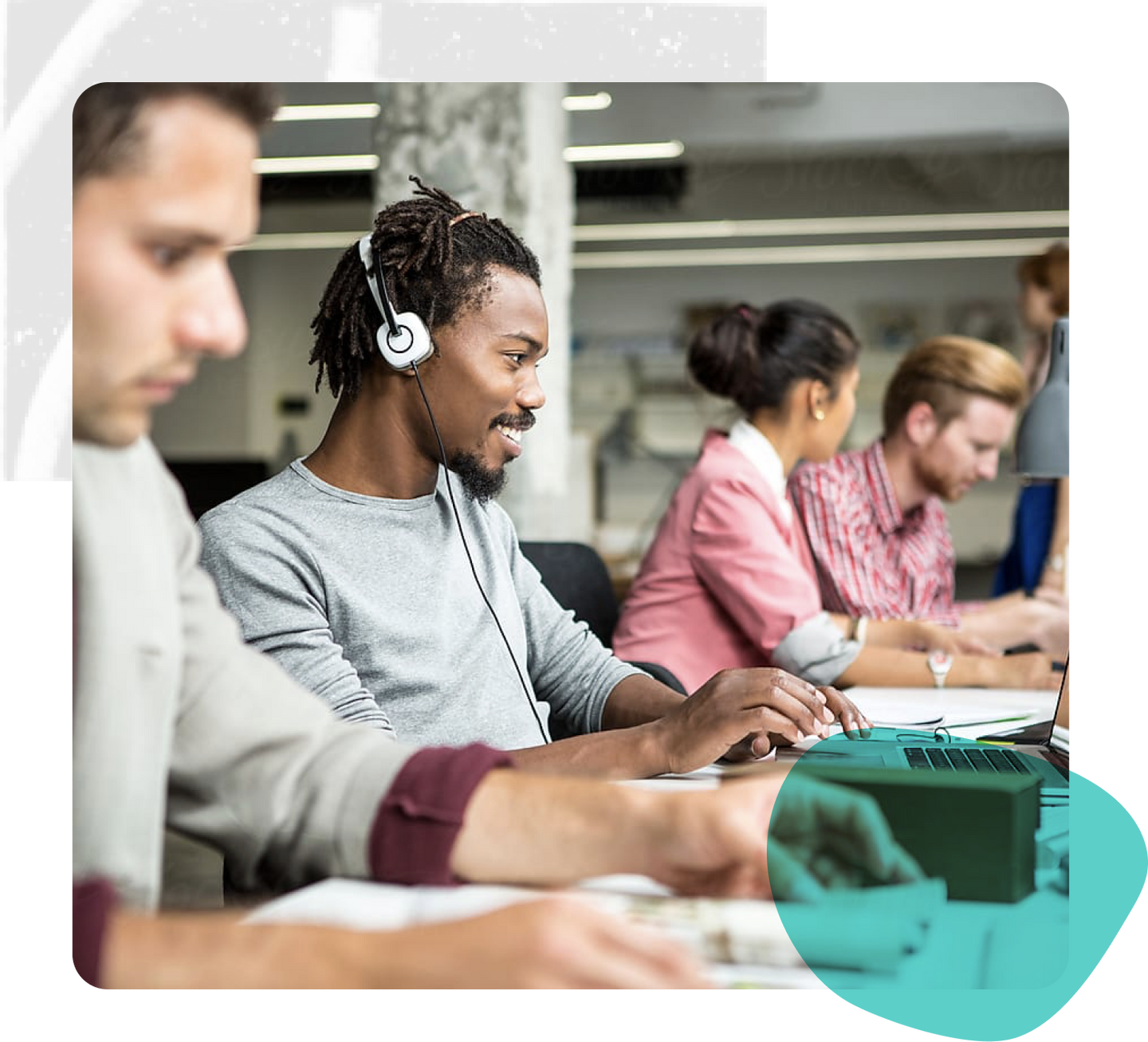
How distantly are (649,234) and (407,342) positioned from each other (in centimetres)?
571

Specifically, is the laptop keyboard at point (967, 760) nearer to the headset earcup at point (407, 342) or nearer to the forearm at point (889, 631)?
the headset earcup at point (407, 342)

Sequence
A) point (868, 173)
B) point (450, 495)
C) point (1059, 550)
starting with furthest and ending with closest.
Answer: point (868, 173) → point (1059, 550) → point (450, 495)

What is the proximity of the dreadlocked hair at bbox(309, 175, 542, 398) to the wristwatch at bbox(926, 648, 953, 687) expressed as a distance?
1.01 m

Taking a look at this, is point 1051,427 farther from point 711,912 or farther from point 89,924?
point 89,924

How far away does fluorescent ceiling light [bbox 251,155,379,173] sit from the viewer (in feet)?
3.48

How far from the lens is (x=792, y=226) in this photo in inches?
255

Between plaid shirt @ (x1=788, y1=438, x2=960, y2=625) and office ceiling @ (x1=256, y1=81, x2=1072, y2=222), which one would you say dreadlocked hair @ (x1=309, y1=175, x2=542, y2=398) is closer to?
office ceiling @ (x1=256, y1=81, x2=1072, y2=222)

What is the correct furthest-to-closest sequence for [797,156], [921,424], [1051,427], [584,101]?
[797,156]
[921,424]
[1051,427]
[584,101]

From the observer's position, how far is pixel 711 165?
607cm

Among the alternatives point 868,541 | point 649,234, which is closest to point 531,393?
point 868,541

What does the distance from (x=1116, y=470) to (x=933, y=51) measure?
0.39 metres

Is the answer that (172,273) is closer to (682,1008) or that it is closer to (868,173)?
(682,1008)

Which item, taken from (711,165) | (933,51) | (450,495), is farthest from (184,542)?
(711,165)

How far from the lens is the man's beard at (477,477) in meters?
1.24
